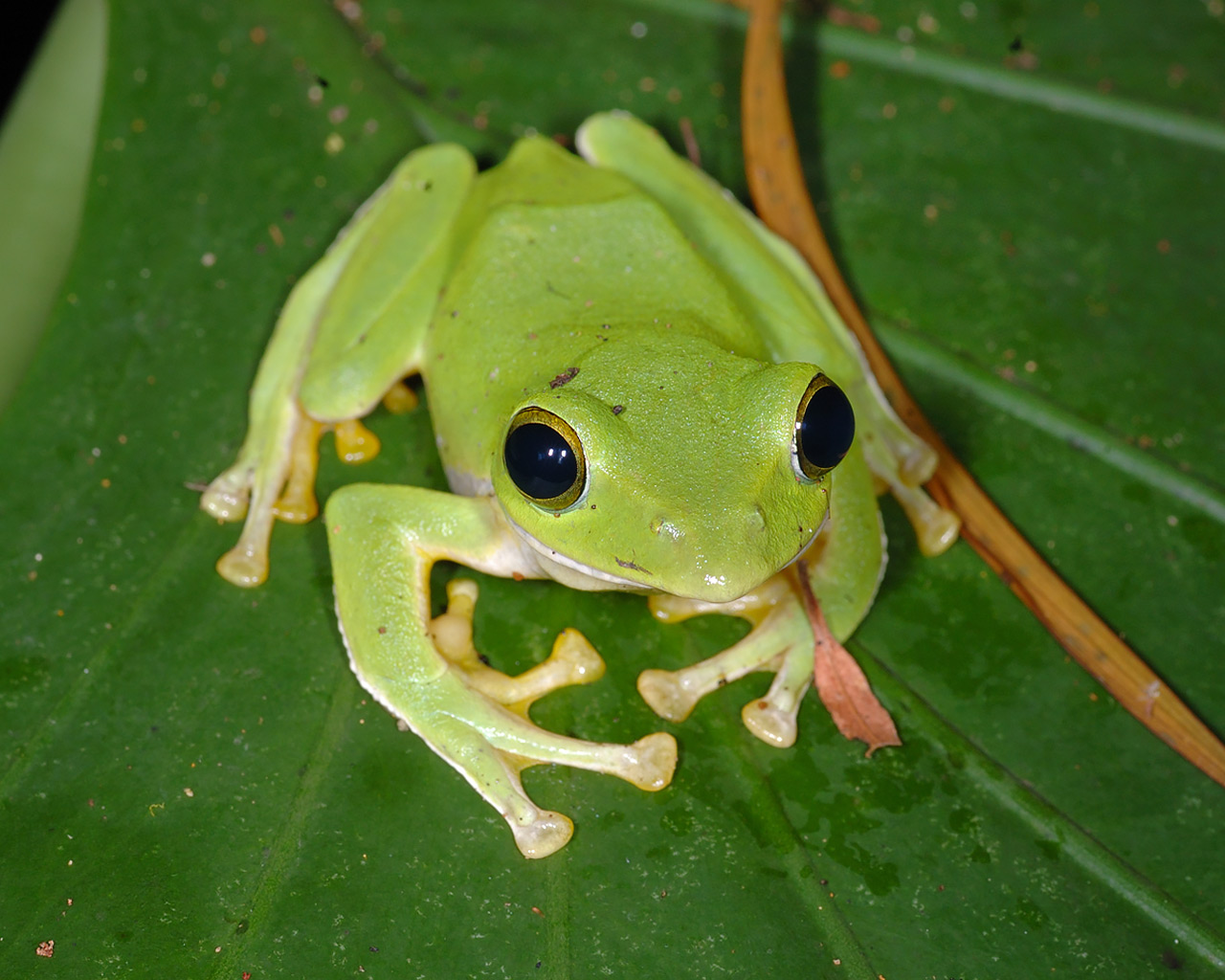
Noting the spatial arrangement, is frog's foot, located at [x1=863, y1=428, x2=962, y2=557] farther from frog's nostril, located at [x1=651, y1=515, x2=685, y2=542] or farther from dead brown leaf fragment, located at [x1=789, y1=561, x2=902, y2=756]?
frog's nostril, located at [x1=651, y1=515, x2=685, y2=542]

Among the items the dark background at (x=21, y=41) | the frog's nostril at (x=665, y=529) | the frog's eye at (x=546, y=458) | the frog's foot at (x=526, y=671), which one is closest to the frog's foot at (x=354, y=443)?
the frog's foot at (x=526, y=671)

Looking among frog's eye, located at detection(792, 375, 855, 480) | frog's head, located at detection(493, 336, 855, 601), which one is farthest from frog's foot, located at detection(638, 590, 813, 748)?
frog's eye, located at detection(792, 375, 855, 480)

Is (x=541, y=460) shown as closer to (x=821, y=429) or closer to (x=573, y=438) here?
(x=573, y=438)

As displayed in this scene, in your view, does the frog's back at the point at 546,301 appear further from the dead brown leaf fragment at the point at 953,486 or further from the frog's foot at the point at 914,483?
the dead brown leaf fragment at the point at 953,486

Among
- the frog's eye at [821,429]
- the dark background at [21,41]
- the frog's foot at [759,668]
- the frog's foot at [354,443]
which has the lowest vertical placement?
the frog's foot at [354,443]

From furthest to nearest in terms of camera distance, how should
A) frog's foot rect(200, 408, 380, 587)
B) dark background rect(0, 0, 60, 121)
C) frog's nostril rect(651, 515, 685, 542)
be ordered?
dark background rect(0, 0, 60, 121), frog's foot rect(200, 408, 380, 587), frog's nostril rect(651, 515, 685, 542)

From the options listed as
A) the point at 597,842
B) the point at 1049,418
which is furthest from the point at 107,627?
the point at 1049,418

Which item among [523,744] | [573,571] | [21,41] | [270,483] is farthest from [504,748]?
[21,41]
